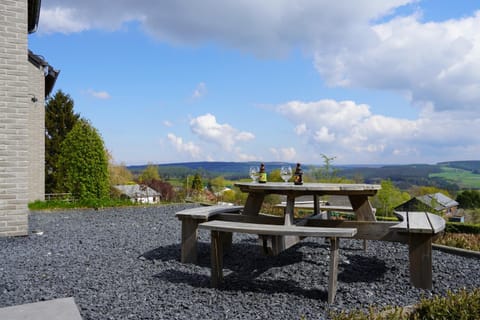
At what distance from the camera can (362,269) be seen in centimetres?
418

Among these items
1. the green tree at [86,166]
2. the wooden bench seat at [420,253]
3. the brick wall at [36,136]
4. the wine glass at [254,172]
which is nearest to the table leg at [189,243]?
the wine glass at [254,172]

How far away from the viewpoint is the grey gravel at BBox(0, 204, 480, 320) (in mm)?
3010

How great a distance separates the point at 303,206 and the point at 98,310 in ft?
11.6

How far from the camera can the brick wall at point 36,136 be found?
11438 millimetres

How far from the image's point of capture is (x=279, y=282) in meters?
3.70

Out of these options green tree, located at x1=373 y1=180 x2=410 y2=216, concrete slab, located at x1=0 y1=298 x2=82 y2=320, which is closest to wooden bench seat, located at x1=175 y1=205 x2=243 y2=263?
concrete slab, located at x1=0 y1=298 x2=82 y2=320

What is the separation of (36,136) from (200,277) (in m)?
9.80

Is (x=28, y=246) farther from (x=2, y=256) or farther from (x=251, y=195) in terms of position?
(x=251, y=195)

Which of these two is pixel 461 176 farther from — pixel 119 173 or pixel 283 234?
pixel 283 234

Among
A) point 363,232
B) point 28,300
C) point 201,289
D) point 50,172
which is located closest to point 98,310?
point 28,300

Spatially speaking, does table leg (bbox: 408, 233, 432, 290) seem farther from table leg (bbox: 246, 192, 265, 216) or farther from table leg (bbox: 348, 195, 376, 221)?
table leg (bbox: 246, 192, 265, 216)

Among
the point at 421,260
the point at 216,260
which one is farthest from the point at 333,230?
the point at 216,260

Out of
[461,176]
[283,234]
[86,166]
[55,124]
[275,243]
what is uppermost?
[55,124]

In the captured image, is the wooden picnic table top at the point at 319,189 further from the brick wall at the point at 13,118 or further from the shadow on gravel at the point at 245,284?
the brick wall at the point at 13,118
